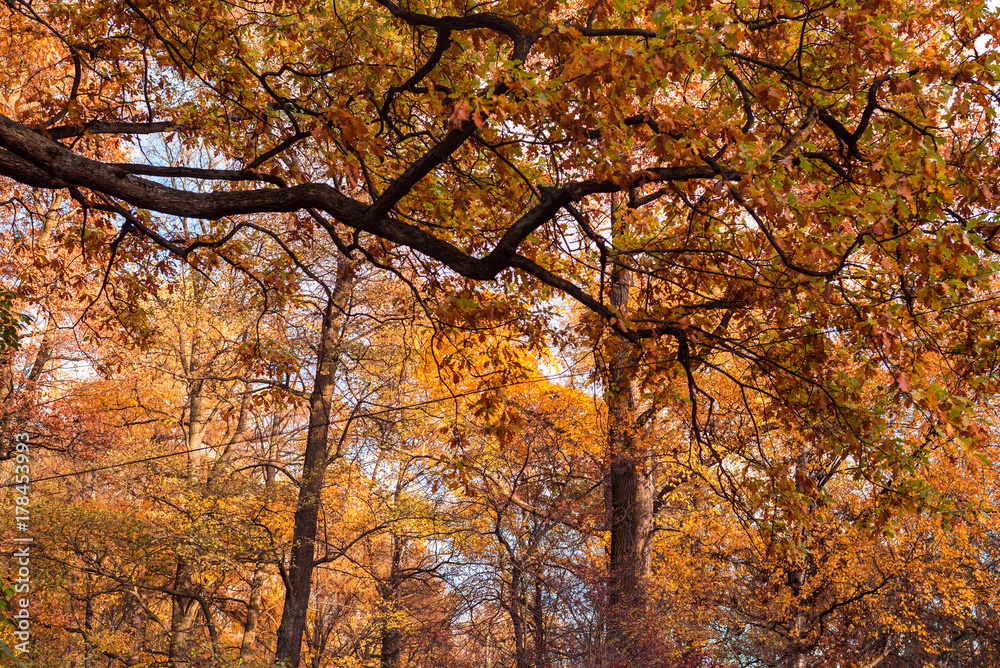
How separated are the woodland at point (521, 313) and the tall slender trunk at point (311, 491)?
5 centimetres

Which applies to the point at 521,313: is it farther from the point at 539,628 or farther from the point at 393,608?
the point at 393,608

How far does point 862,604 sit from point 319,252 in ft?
39.0

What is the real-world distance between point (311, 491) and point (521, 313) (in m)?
6.17

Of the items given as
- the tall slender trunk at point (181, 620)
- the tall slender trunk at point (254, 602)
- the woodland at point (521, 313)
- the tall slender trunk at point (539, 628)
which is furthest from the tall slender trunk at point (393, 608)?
the tall slender trunk at point (181, 620)

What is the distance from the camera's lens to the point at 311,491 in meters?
10.7

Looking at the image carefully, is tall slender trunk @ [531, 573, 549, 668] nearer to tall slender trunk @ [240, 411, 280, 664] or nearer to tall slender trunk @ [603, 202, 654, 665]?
tall slender trunk @ [603, 202, 654, 665]

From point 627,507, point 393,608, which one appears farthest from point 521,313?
point 393,608

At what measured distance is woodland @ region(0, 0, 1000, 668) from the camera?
14.0ft

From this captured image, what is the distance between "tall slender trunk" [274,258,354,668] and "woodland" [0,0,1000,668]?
0.17 ft

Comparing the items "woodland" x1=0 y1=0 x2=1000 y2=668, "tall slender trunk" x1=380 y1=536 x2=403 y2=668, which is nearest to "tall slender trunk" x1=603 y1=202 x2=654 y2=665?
"woodland" x1=0 y1=0 x2=1000 y2=668

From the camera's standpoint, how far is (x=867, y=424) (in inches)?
188

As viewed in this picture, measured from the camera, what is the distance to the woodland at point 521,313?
427 cm

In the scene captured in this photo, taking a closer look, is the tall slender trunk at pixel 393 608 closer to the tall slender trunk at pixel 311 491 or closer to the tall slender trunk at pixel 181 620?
the tall slender trunk at pixel 311 491

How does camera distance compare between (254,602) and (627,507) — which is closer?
(627,507)
